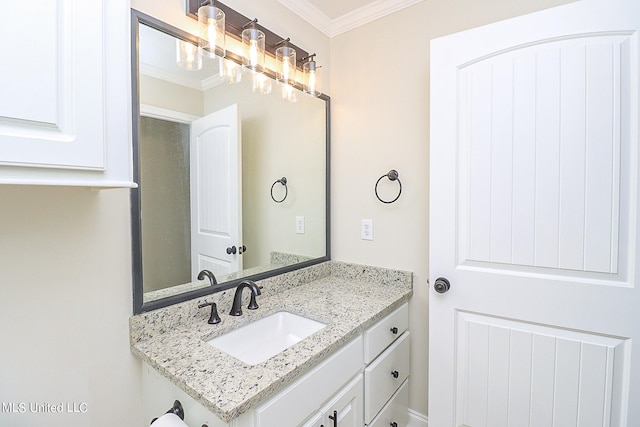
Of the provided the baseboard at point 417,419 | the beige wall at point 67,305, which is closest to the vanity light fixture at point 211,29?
the beige wall at point 67,305

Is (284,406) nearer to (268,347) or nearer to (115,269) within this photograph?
(268,347)

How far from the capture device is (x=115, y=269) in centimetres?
102

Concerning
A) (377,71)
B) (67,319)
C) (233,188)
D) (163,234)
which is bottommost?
(67,319)

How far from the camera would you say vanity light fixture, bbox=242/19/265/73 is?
53.7 inches

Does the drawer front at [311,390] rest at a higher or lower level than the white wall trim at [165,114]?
lower

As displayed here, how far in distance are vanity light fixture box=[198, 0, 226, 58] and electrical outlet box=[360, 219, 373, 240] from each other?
3.81 ft

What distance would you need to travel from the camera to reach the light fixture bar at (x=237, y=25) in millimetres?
1205

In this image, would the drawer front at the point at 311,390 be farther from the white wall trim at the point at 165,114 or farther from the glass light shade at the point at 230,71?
the glass light shade at the point at 230,71

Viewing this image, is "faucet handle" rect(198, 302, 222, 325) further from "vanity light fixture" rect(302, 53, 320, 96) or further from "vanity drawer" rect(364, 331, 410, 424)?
"vanity light fixture" rect(302, 53, 320, 96)

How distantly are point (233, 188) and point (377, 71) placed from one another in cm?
109

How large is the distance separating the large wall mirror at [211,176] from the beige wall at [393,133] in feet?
0.65

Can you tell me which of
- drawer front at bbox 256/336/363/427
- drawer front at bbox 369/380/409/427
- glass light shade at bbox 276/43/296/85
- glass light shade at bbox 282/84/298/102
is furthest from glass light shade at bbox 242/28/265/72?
drawer front at bbox 369/380/409/427

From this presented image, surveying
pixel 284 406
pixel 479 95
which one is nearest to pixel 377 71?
pixel 479 95

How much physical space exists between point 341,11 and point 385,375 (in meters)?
2.02
